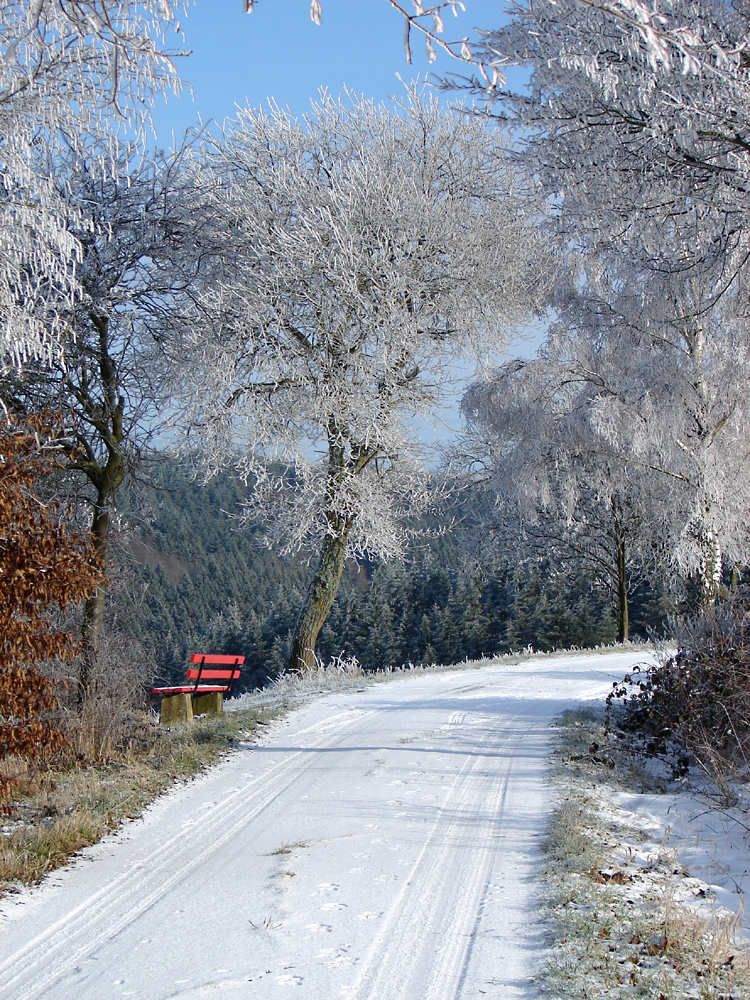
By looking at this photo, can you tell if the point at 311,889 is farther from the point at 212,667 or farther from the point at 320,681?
the point at 320,681

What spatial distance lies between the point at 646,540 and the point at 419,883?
61.8 ft

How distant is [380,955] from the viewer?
11.3 ft

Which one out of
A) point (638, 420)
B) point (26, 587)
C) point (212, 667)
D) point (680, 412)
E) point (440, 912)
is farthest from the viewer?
point (638, 420)

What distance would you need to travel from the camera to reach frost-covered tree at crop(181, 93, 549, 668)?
39.1 feet

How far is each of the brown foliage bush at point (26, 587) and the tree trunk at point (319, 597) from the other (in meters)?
8.50

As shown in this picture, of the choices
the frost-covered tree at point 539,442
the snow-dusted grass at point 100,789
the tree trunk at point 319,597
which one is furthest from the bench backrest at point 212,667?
the frost-covered tree at point 539,442

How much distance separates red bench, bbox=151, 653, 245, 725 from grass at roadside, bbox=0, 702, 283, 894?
41 cm

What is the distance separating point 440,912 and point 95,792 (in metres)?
3.35

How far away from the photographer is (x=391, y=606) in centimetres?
6769

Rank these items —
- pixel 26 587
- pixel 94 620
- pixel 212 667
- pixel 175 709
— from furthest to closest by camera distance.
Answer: pixel 212 667 → pixel 175 709 → pixel 94 620 → pixel 26 587

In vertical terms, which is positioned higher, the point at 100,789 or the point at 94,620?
the point at 94,620

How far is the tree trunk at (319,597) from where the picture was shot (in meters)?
13.4

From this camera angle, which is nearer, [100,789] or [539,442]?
[100,789]

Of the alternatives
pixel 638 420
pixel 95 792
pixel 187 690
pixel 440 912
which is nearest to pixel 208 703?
pixel 187 690
